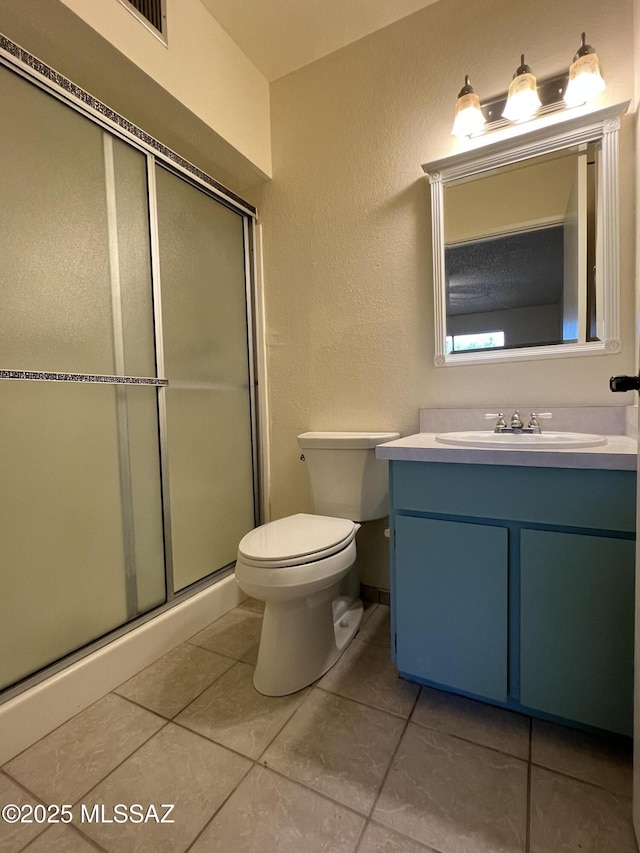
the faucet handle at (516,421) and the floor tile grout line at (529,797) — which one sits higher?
the faucet handle at (516,421)

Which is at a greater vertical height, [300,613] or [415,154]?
[415,154]

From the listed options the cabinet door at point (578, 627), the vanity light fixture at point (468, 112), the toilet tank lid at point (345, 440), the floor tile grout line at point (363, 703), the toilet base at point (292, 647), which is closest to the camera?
the cabinet door at point (578, 627)

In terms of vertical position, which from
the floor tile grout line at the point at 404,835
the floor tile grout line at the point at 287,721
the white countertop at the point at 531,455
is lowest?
the floor tile grout line at the point at 404,835

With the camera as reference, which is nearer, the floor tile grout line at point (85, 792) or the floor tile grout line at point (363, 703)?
the floor tile grout line at point (85, 792)

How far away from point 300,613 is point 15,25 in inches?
74.7

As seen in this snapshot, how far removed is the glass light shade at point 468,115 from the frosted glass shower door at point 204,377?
1.05 m

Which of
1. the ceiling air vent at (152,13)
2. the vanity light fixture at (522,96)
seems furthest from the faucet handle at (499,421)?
the ceiling air vent at (152,13)

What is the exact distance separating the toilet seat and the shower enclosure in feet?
1.54

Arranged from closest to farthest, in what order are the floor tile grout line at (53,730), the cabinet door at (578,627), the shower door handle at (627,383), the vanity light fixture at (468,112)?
the shower door handle at (627,383) < the cabinet door at (578,627) < the floor tile grout line at (53,730) < the vanity light fixture at (468,112)

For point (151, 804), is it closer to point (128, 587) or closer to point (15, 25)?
point (128, 587)

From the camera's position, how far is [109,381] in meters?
1.36

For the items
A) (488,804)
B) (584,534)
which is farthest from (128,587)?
(584,534)

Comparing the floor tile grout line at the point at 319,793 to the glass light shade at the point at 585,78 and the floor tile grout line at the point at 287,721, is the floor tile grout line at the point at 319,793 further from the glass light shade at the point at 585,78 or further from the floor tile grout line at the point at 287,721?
the glass light shade at the point at 585,78

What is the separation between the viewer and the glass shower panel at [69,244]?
1124mm
